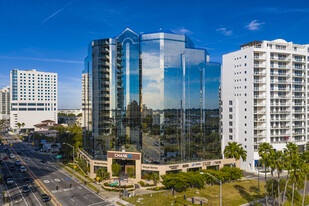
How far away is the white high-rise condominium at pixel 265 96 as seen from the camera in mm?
82312

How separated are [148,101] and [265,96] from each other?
44.5 meters

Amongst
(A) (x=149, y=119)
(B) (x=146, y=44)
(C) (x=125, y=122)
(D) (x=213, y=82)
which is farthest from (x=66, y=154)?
(D) (x=213, y=82)

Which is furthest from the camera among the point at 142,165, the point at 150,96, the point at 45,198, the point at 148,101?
the point at 148,101

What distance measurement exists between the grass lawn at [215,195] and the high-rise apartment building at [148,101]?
28.7 feet

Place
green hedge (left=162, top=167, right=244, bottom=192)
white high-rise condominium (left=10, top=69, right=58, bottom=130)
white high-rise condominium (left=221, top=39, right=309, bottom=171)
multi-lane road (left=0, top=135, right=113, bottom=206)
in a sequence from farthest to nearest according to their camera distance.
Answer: white high-rise condominium (left=10, top=69, right=58, bottom=130) < white high-rise condominium (left=221, top=39, right=309, bottom=171) < green hedge (left=162, top=167, right=244, bottom=192) < multi-lane road (left=0, top=135, right=113, bottom=206)

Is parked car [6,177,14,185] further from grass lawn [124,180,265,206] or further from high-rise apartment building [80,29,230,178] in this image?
grass lawn [124,180,265,206]

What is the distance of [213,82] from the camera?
7756 cm

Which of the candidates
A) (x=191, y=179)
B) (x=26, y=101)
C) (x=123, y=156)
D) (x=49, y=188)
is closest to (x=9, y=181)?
(x=49, y=188)

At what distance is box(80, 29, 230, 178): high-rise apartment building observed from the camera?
67938 mm

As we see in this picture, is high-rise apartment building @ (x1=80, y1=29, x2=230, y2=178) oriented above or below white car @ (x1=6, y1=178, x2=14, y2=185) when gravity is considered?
above

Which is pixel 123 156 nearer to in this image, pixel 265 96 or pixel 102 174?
pixel 102 174

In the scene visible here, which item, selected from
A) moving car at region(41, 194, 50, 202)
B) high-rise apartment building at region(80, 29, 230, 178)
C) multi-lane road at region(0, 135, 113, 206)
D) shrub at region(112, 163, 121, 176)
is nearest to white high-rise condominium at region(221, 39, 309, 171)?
high-rise apartment building at region(80, 29, 230, 178)

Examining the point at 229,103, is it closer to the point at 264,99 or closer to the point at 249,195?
the point at 264,99

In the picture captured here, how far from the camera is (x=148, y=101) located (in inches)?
2736
